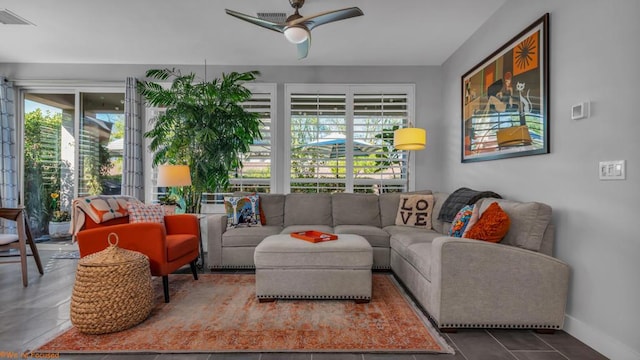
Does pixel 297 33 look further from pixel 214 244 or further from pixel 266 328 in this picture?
pixel 214 244

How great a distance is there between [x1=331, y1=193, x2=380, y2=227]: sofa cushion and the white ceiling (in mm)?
1975

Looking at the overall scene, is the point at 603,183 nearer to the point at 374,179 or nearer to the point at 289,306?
the point at 289,306

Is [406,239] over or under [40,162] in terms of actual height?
under

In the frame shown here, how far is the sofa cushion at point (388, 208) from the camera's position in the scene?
13.5 feet

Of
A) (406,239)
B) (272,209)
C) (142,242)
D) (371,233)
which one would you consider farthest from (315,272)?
(272,209)

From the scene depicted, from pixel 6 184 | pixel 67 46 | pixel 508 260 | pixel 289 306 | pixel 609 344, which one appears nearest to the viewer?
pixel 609 344

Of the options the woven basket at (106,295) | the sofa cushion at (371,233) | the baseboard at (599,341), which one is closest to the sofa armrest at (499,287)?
the baseboard at (599,341)

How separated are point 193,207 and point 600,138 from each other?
4.12 m

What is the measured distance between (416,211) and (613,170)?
2.17 metres

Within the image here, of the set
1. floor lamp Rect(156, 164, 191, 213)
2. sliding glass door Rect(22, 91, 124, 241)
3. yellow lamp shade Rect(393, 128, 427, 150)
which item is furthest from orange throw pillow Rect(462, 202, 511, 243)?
sliding glass door Rect(22, 91, 124, 241)

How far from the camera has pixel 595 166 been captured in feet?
6.54

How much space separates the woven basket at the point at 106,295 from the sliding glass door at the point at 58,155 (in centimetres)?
317

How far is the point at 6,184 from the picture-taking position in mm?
4535

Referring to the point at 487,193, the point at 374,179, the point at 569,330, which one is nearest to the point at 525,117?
the point at 487,193
